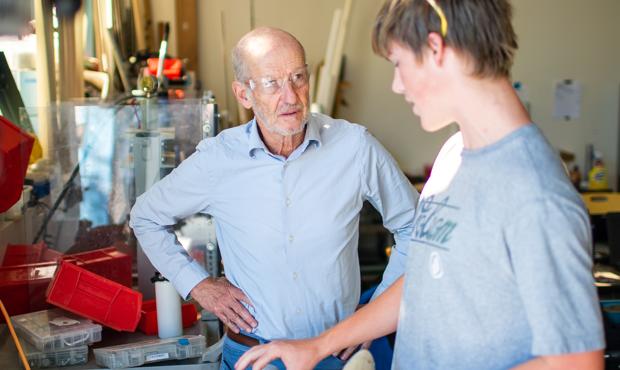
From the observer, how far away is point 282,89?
76.6 inches

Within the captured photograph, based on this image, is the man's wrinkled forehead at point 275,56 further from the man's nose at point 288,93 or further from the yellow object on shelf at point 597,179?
the yellow object on shelf at point 597,179

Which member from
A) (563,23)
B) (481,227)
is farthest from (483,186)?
(563,23)

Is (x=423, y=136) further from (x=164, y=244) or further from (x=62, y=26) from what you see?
(x=164, y=244)

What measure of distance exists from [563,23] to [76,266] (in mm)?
4922

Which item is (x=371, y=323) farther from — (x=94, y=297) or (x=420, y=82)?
(x=94, y=297)

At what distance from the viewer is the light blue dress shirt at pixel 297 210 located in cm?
195

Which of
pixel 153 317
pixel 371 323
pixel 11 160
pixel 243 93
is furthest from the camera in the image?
pixel 153 317

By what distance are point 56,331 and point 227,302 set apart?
597 millimetres

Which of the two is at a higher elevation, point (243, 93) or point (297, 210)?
point (243, 93)

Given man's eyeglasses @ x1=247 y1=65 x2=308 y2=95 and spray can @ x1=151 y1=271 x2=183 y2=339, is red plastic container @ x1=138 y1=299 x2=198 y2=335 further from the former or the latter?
man's eyeglasses @ x1=247 y1=65 x2=308 y2=95

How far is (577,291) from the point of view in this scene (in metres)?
0.98

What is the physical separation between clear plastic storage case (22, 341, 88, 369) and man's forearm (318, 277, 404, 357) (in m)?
1.10

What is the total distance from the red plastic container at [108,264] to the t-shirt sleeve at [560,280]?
6.12 ft

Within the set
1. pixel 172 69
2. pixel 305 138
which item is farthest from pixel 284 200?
pixel 172 69
